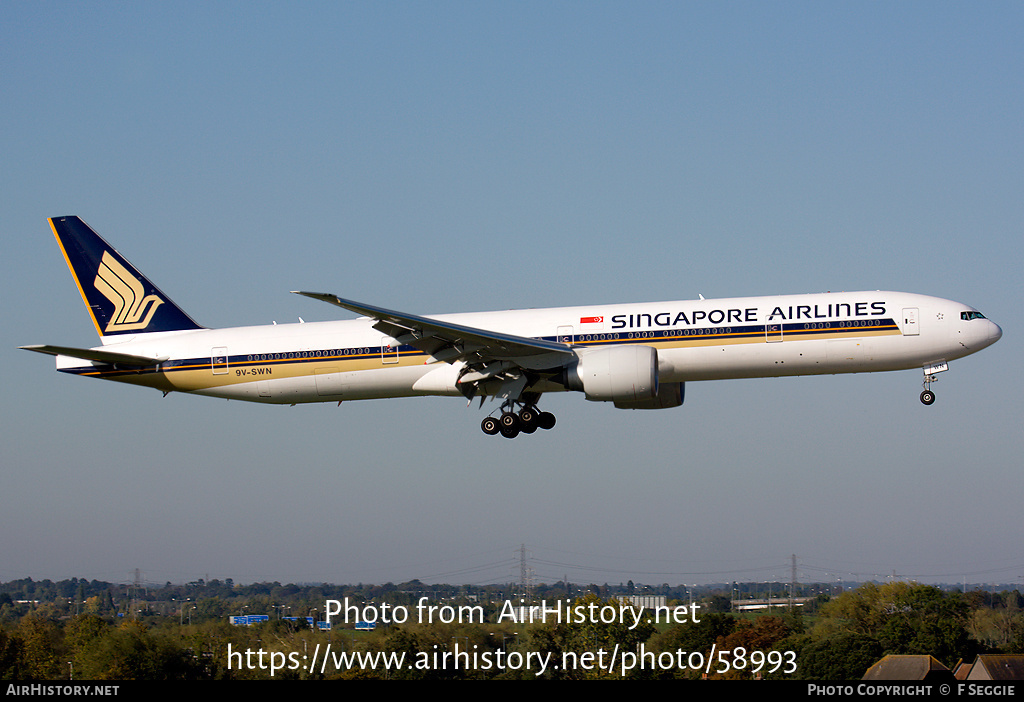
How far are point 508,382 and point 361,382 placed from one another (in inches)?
212

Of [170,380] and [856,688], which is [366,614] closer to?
[170,380]

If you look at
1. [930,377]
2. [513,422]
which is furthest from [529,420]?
Result: [930,377]

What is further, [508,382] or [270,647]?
[270,647]

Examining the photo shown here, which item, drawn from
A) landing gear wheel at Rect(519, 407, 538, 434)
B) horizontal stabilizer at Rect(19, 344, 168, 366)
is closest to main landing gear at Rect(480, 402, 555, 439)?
landing gear wheel at Rect(519, 407, 538, 434)

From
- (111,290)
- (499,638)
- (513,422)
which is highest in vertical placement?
(111,290)

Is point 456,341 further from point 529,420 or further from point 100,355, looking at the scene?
point 100,355

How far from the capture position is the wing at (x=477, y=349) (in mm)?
32844

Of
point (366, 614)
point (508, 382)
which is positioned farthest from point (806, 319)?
point (366, 614)

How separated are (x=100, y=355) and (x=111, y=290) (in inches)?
197

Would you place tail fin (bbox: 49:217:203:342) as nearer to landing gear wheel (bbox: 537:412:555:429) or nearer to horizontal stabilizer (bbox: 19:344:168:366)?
horizontal stabilizer (bbox: 19:344:168:366)

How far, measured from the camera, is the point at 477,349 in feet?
113

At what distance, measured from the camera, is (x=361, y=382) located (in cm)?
3662

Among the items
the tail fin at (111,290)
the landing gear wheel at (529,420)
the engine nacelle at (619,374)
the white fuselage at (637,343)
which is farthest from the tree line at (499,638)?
the engine nacelle at (619,374)

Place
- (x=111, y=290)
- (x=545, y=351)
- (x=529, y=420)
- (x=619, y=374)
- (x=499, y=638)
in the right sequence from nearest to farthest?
(x=619, y=374)
(x=545, y=351)
(x=529, y=420)
(x=111, y=290)
(x=499, y=638)
